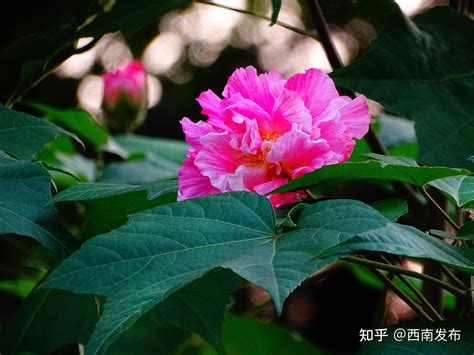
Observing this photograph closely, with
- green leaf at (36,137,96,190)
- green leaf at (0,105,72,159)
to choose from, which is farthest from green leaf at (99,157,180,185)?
green leaf at (0,105,72,159)

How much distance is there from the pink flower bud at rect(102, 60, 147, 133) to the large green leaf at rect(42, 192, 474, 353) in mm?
1230

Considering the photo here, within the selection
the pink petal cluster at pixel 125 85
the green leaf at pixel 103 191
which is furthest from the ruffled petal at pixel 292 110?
the pink petal cluster at pixel 125 85

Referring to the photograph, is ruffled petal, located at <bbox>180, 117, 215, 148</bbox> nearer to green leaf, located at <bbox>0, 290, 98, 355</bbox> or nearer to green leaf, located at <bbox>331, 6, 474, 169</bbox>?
green leaf, located at <bbox>331, 6, 474, 169</bbox>

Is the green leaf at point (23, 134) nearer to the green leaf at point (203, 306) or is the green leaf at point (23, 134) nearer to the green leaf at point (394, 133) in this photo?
the green leaf at point (203, 306)

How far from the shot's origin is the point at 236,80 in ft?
2.10

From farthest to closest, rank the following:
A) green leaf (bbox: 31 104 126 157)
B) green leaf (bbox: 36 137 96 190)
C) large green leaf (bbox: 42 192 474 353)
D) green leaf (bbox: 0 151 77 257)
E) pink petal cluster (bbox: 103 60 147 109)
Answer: pink petal cluster (bbox: 103 60 147 109) → green leaf (bbox: 31 104 126 157) → green leaf (bbox: 36 137 96 190) → green leaf (bbox: 0 151 77 257) → large green leaf (bbox: 42 192 474 353)

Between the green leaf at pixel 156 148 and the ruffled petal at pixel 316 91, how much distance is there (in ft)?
3.12

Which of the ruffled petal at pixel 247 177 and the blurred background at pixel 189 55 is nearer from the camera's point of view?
the ruffled petal at pixel 247 177

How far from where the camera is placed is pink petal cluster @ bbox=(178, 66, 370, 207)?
2.02 ft

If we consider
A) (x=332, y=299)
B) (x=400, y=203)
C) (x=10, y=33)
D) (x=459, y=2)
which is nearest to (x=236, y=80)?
(x=400, y=203)

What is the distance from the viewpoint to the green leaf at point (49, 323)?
80cm

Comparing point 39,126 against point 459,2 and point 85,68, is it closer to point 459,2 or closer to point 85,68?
point 459,2

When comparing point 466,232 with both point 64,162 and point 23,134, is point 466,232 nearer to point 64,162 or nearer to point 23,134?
point 23,134

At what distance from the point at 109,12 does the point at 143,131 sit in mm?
3028
